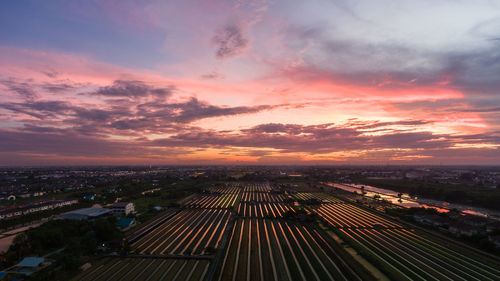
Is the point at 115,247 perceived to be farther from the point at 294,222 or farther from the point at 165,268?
the point at 294,222

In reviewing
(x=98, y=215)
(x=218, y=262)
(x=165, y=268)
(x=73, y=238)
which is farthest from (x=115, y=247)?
(x=98, y=215)

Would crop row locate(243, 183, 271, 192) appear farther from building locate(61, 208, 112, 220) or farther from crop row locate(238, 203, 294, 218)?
building locate(61, 208, 112, 220)

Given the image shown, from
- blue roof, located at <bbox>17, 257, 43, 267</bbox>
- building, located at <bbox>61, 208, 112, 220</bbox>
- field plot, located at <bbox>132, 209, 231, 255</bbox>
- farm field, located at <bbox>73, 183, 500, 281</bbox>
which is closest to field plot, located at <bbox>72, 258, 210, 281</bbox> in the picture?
farm field, located at <bbox>73, 183, 500, 281</bbox>

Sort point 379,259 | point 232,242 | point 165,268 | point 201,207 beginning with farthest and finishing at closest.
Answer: point 201,207
point 232,242
point 379,259
point 165,268

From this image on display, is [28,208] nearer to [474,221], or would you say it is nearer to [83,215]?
[83,215]

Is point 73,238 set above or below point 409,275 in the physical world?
above

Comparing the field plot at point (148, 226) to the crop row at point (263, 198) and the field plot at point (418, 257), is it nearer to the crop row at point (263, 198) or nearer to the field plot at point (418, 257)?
the crop row at point (263, 198)

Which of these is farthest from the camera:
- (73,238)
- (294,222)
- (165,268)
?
(294,222)
